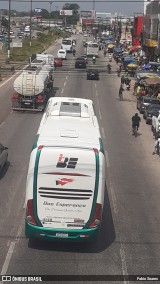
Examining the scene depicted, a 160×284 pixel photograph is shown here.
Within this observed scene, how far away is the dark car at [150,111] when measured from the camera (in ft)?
111

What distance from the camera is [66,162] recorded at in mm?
12750

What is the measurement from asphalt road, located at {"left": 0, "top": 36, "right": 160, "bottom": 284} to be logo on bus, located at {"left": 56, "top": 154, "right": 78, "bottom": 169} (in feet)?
7.95

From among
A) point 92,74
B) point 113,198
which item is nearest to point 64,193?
point 113,198

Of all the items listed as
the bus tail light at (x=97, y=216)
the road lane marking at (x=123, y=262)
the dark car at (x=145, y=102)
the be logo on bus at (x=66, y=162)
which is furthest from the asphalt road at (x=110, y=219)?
the dark car at (x=145, y=102)

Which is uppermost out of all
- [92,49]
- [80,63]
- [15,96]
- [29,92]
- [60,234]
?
[92,49]

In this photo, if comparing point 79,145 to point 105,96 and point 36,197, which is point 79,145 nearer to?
point 36,197

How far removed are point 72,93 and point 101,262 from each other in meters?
35.0

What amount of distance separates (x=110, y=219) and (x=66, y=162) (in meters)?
3.95

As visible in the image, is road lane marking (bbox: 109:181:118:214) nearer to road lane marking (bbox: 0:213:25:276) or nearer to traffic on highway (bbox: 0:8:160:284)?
traffic on highway (bbox: 0:8:160:284)

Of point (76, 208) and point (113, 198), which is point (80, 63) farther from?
point (76, 208)

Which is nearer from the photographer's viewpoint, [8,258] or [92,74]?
[8,258]

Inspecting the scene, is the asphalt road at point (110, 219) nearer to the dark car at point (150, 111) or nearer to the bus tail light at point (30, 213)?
the bus tail light at point (30, 213)

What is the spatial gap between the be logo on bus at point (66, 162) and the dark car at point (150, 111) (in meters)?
21.8

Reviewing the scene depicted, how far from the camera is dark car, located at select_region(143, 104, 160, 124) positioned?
111 ft
